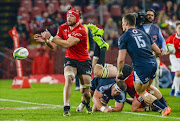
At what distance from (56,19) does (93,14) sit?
6.85 ft

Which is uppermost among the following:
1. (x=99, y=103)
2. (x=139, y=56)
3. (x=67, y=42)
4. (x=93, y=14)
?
(x=67, y=42)

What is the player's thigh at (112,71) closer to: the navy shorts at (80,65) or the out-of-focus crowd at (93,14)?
the navy shorts at (80,65)

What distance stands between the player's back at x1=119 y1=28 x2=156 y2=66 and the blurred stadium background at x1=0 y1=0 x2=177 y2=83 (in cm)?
1280

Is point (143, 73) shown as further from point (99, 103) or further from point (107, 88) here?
point (99, 103)

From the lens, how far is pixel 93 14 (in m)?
22.8

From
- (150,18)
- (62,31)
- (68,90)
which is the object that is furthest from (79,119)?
(150,18)

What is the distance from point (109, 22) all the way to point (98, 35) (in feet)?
43.3

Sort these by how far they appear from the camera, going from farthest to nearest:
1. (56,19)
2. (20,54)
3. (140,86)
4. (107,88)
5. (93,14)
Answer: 1. (93,14)
2. (56,19)
3. (20,54)
4. (107,88)
5. (140,86)

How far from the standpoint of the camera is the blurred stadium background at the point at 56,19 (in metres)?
21.7

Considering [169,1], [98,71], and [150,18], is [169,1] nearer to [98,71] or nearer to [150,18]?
[150,18]

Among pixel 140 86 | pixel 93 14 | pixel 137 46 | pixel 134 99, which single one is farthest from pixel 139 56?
pixel 93 14

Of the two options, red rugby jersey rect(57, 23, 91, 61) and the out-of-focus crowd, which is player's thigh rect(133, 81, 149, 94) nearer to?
red rugby jersey rect(57, 23, 91, 61)

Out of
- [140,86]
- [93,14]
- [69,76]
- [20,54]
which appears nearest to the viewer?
[140,86]

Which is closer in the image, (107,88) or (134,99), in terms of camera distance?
(107,88)
